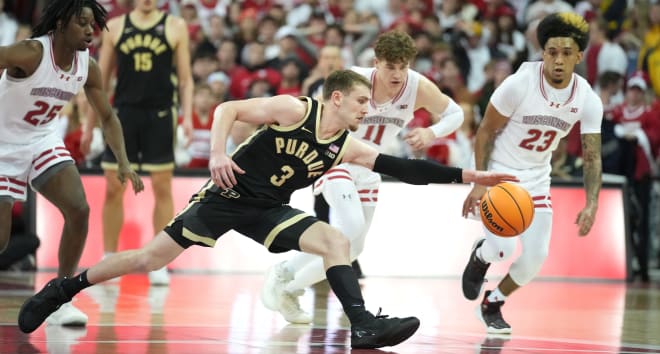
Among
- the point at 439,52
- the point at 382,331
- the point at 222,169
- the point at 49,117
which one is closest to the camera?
the point at 382,331

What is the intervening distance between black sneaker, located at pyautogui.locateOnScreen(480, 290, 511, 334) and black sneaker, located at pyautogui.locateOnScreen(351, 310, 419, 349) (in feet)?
5.19

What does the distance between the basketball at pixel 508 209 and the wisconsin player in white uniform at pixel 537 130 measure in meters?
0.76

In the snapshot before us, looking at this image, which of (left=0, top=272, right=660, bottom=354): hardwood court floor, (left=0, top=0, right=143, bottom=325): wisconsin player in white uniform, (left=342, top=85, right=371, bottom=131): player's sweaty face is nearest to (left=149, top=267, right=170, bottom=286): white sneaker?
(left=0, top=272, right=660, bottom=354): hardwood court floor

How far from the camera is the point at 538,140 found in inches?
323

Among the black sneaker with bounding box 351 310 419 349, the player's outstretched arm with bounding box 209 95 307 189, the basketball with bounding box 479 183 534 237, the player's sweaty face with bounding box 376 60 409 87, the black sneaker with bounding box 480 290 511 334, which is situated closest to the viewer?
the black sneaker with bounding box 351 310 419 349

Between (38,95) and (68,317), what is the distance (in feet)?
4.70

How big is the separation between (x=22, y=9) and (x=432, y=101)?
36.1 feet

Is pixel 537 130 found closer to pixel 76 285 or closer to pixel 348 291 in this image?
pixel 348 291

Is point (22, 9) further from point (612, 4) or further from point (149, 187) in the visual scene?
point (612, 4)

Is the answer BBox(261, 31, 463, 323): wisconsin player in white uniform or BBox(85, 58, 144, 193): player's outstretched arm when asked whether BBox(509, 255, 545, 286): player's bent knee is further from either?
BBox(85, 58, 144, 193): player's outstretched arm

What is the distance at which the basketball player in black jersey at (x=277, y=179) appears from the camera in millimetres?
6738

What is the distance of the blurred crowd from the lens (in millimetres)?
14000

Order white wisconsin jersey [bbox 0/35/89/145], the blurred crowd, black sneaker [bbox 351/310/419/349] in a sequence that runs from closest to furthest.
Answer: black sneaker [bbox 351/310/419/349], white wisconsin jersey [bbox 0/35/89/145], the blurred crowd

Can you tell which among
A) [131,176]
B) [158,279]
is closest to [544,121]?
[131,176]
